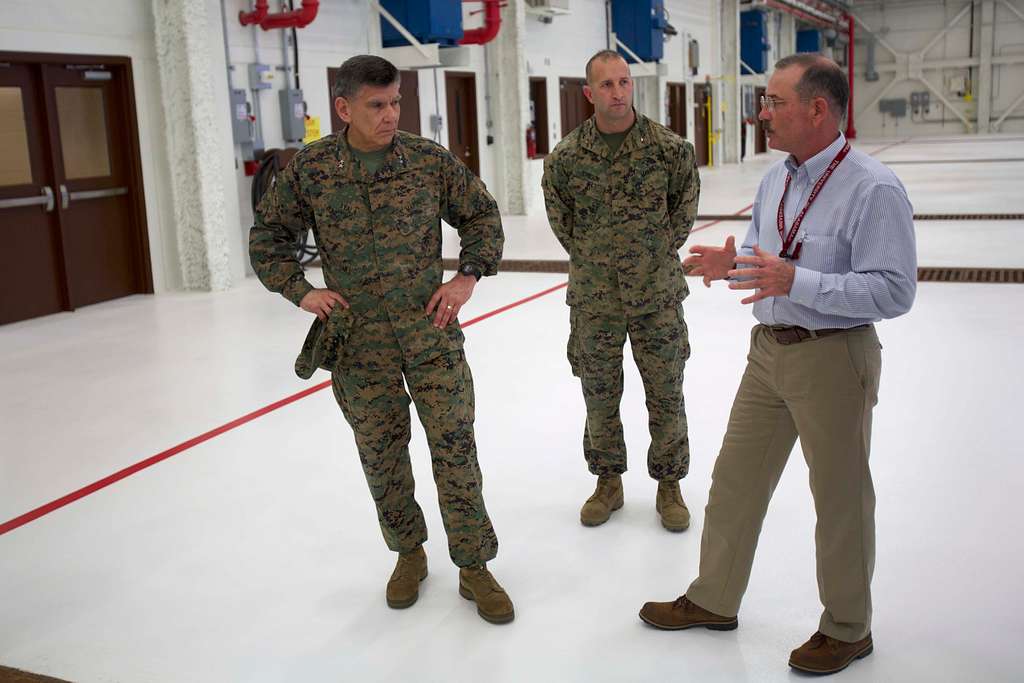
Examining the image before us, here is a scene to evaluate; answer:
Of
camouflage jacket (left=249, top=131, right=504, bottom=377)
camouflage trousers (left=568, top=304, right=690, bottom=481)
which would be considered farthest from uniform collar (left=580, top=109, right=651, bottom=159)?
camouflage jacket (left=249, top=131, right=504, bottom=377)

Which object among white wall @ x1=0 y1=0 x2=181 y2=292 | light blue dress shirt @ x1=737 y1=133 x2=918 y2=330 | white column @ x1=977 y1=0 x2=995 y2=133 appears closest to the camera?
light blue dress shirt @ x1=737 y1=133 x2=918 y2=330

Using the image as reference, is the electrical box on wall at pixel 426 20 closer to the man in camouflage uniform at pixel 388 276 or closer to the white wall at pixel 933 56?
the man in camouflage uniform at pixel 388 276

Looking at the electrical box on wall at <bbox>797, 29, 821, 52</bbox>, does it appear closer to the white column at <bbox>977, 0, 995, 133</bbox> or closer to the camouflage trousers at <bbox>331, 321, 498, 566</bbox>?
the white column at <bbox>977, 0, 995, 133</bbox>

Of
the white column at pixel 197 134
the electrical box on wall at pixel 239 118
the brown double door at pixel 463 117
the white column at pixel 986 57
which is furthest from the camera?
the white column at pixel 986 57

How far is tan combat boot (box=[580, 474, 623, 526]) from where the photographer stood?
133 inches

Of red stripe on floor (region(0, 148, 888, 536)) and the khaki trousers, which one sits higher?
the khaki trousers

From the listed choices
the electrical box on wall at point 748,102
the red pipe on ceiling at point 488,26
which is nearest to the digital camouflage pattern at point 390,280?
the red pipe on ceiling at point 488,26

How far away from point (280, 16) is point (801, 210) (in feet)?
27.5

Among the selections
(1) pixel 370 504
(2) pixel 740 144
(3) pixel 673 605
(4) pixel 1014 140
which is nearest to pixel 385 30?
(1) pixel 370 504

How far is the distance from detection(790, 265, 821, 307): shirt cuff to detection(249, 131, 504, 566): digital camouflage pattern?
91cm

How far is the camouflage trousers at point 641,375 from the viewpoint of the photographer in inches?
126

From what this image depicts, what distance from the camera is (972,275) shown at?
305 inches

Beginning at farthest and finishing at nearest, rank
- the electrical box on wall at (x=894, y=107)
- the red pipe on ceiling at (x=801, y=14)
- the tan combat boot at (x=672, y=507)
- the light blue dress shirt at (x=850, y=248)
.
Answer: the electrical box on wall at (x=894, y=107) < the red pipe on ceiling at (x=801, y=14) < the tan combat boot at (x=672, y=507) < the light blue dress shirt at (x=850, y=248)

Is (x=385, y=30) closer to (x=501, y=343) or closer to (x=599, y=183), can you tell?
(x=501, y=343)
